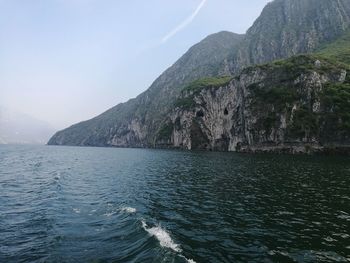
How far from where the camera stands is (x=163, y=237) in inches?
1045

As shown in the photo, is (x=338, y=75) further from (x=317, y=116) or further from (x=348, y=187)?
(x=348, y=187)

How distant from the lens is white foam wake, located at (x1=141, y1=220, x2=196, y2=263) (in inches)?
937

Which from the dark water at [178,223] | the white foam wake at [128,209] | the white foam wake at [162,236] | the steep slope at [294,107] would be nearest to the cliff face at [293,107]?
the steep slope at [294,107]

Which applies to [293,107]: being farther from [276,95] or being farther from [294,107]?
[276,95]

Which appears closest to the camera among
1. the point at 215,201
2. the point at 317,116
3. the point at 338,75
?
the point at 215,201

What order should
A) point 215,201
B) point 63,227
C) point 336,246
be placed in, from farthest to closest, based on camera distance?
point 215,201 < point 63,227 < point 336,246

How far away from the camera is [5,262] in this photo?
817 inches

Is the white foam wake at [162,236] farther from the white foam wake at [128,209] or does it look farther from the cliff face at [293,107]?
the cliff face at [293,107]

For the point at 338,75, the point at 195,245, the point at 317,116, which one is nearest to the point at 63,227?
the point at 195,245

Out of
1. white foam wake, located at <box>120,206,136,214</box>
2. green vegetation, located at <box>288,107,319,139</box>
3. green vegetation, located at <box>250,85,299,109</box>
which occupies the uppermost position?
green vegetation, located at <box>250,85,299,109</box>

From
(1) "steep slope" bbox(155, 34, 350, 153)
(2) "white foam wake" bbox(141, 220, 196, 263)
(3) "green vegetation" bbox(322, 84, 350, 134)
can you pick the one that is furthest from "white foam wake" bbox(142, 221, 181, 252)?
(3) "green vegetation" bbox(322, 84, 350, 134)

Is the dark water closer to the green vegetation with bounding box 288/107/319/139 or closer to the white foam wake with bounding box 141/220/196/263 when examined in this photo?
the white foam wake with bounding box 141/220/196/263

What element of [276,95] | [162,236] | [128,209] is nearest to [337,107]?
[276,95]

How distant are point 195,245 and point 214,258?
288 cm
